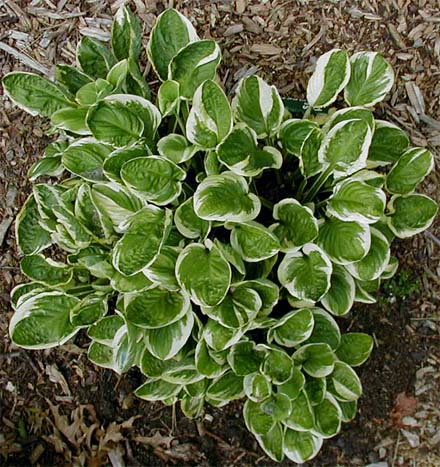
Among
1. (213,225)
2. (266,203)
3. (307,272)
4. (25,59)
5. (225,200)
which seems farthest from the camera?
(25,59)

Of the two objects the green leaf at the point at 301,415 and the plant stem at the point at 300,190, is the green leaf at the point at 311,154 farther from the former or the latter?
the green leaf at the point at 301,415

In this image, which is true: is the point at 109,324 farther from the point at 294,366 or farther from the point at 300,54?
the point at 300,54

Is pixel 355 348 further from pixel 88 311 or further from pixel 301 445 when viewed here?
pixel 88 311

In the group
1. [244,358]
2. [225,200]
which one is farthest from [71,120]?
[244,358]

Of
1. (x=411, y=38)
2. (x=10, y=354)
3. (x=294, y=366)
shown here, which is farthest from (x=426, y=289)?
(x=10, y=354)

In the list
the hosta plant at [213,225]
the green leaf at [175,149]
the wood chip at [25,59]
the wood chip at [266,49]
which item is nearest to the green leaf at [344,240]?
the hosta plant at [213,225]

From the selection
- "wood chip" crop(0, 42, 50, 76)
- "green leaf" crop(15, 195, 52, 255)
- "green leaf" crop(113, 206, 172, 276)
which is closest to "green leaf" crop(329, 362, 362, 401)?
"green leaf" crop(113, 206, 172, 276)
